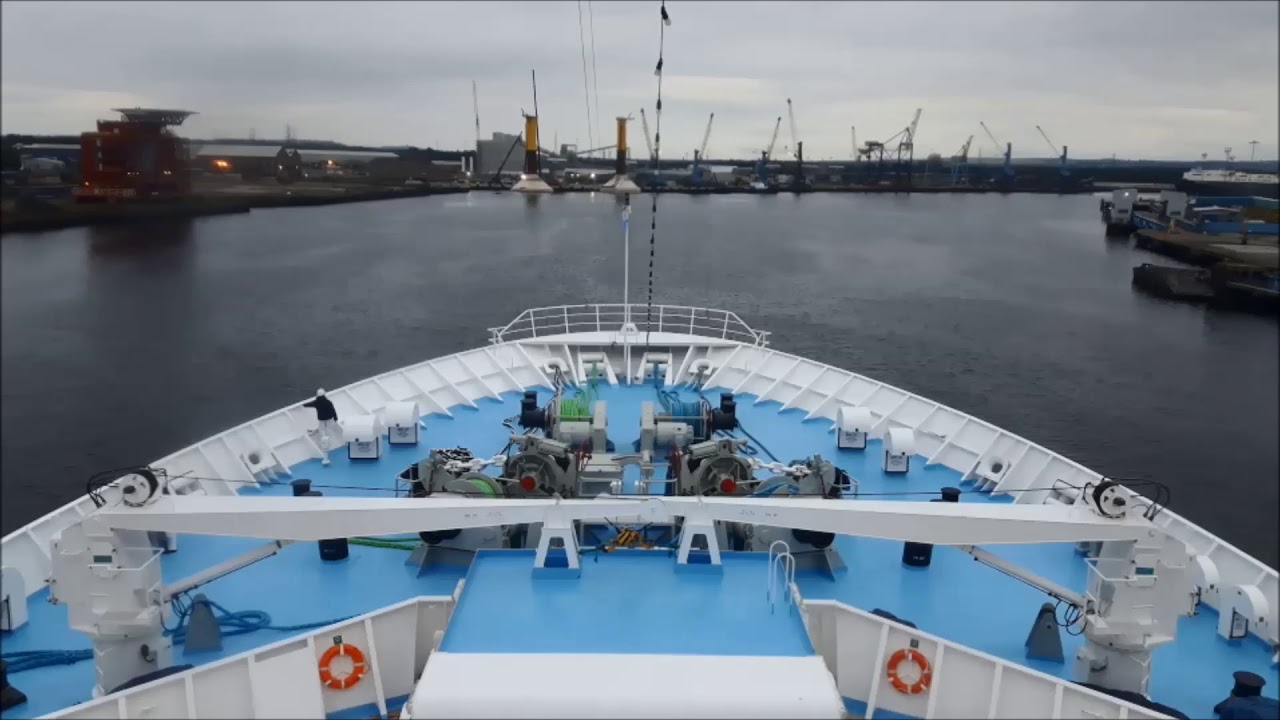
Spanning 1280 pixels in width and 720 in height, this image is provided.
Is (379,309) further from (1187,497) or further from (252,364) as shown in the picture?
(1187,497)

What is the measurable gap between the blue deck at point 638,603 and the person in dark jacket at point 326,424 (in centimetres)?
57

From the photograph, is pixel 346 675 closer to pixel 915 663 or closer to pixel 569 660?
pixel 569 660

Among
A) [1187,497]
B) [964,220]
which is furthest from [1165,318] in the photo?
[964,220]

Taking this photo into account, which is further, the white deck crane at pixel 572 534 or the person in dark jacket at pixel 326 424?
the person in dark jacket at pixel 326 424

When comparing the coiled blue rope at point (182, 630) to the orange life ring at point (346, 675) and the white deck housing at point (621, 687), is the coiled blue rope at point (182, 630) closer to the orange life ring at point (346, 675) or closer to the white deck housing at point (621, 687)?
the orange life ring at point (346, 675)

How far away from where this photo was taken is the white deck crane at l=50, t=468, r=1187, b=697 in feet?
20.7

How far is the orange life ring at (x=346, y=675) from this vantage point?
6.38 metres

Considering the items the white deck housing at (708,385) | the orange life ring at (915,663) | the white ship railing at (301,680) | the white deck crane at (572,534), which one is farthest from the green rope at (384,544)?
the orange life ring at (915,663)

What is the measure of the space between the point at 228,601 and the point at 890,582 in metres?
6.54

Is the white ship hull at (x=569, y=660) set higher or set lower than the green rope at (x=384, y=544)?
higher

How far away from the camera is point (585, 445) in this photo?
405 inches

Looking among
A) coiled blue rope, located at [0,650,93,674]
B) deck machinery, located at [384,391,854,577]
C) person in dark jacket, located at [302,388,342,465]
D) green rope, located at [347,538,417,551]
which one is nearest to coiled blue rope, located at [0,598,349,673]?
coiled blue rope, located at [0,650,93,674]

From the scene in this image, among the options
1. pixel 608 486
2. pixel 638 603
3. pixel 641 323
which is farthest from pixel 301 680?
pixel 641 323

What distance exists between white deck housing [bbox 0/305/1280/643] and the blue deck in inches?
19.1
